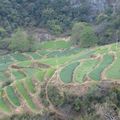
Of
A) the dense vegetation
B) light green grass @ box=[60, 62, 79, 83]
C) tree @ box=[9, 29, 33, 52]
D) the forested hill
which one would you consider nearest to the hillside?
light green grass @ box=[60, 62, 79, 83]

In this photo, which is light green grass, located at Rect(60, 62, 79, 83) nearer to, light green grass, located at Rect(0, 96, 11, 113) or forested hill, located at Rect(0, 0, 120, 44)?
light green grass, located at Rect(0, 96, 11, 113)

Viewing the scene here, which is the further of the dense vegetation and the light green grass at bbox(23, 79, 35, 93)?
the dense vegetation

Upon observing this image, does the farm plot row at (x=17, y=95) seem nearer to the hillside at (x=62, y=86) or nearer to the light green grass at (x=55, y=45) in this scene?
the hillside at (x=62, y=86)

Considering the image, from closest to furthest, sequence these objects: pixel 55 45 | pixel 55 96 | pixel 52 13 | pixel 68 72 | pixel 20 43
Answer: pixel 55 96 → pixel 68 72 → pixel 20 43 → pixel 55 45 → pixel 52 13

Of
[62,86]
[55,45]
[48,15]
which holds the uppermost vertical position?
[62,86]

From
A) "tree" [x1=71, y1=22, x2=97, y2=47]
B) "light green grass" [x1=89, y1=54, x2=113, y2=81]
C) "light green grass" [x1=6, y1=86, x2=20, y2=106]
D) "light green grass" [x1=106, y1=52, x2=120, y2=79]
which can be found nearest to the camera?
"light green grass" [x1=106, y1=52, x2=120, y2=79]

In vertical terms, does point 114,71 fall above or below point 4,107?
above

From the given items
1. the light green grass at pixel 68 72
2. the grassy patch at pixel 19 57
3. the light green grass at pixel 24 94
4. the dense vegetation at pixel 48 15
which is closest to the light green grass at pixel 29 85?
the light green grass at pixel 24 94

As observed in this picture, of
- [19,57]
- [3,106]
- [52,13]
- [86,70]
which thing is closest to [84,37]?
[19,57]

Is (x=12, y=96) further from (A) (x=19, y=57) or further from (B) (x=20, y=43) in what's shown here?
(B) (x=20, y=43)

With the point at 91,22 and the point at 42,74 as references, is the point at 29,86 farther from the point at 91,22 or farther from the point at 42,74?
the point at 91,22
